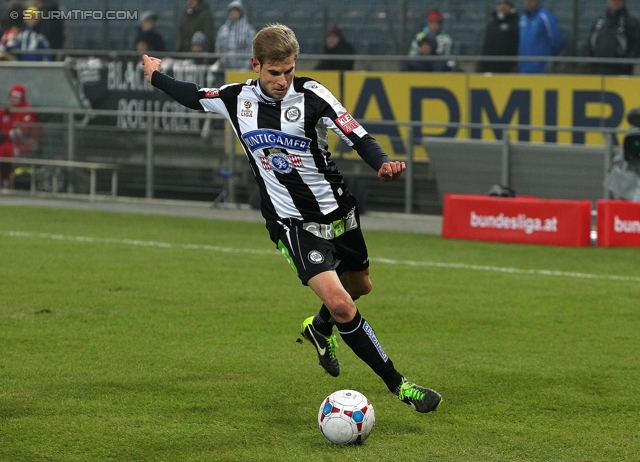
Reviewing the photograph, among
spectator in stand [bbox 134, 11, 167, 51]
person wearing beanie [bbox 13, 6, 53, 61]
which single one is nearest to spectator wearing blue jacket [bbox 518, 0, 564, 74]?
spectator in stand [bbox 134, 11, 167, 51]

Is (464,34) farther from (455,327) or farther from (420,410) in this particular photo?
(420,410)

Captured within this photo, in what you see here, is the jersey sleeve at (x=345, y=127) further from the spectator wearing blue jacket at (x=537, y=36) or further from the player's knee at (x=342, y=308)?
the spectator wearing blue jacket at (x=537, y=36)

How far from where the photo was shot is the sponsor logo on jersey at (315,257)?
5.65 m

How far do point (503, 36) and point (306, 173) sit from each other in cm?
1163

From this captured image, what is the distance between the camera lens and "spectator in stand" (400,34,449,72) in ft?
56.0

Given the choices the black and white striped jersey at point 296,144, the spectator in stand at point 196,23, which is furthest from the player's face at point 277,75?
the spectator in stand at point 196,23

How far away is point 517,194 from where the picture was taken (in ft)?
50.1

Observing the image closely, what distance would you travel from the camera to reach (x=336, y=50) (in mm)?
18188

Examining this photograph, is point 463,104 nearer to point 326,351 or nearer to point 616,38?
point 616,38

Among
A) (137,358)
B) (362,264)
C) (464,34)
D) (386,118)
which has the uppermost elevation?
(464,34)

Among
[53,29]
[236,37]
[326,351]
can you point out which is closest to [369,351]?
[326,351]

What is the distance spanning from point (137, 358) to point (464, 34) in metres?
12.1

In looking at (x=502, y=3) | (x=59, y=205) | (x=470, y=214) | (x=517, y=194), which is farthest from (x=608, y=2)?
(x=59, y=205)

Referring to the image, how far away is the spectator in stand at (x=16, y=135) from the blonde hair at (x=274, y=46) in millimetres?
13939
